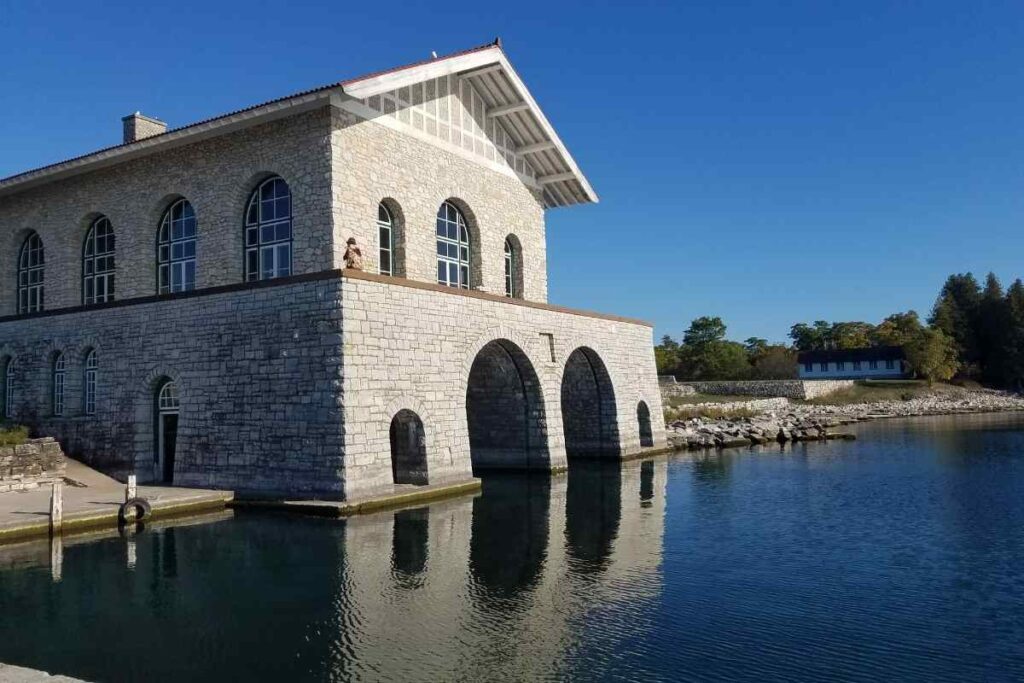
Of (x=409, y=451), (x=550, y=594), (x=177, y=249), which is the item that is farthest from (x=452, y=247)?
(x=550, y=594)

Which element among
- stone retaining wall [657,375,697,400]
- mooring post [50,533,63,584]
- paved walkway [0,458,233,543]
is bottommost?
mooring post [50,533,63,584]

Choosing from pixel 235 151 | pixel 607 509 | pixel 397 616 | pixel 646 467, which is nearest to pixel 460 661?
pixel 397 616

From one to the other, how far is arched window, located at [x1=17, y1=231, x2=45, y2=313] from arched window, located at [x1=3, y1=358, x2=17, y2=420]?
11.6ft

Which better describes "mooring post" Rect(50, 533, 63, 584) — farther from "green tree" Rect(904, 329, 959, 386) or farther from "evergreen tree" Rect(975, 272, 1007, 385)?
"evergreen tree" Rect(975, 272, 1007, 385)

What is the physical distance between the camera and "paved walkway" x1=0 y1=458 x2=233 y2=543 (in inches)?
577

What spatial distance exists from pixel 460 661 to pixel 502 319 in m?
14.8

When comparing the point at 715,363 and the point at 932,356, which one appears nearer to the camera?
the point at 932,356

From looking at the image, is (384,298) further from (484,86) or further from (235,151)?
(484,86)

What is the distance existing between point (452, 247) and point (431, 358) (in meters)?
6.52

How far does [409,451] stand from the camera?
19.5 m

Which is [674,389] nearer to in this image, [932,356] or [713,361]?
[713,361]

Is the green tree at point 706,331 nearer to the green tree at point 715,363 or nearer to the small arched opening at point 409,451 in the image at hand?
the green tree at point 715,363

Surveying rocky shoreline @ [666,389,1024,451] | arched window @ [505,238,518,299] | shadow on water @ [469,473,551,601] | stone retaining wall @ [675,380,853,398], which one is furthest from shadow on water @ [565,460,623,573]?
stone retaining wall @ [675,380,853,398]

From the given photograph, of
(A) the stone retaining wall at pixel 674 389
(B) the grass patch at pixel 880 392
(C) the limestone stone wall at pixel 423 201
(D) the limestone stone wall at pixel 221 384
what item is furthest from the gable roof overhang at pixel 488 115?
(B) the grass patch at pixel 880 392
